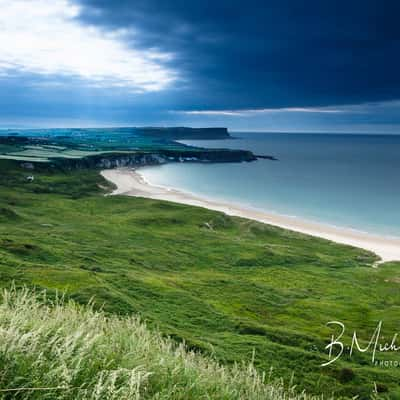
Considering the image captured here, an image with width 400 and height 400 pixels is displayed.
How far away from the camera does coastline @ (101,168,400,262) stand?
236 ft

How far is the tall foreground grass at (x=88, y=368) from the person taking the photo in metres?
5.45

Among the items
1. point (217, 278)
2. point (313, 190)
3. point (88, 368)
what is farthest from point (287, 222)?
point (88, 368)

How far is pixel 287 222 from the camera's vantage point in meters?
90.7

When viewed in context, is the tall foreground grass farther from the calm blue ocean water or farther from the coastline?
the calm blue ocean water

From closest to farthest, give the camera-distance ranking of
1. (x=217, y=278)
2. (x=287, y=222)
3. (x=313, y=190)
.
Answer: (x=217, y=278)
(x=287, y=222)
(x=313, y=190)

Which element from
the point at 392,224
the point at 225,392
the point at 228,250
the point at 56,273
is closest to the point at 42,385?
the point at 225,392

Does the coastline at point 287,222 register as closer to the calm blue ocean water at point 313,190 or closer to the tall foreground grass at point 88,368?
the calm blue ocean water at point 313,190

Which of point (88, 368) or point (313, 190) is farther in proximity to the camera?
point (313, 190)

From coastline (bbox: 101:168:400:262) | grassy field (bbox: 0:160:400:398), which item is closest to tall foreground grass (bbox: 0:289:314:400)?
grassy field (bbox: 0:160:400:398)

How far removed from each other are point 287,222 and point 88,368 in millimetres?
87265

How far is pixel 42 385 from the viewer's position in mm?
5410

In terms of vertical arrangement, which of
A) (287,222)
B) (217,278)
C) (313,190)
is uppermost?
(313,190)

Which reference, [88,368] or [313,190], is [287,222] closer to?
[313,190]

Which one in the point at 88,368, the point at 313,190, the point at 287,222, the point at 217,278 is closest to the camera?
the point at 88,368
